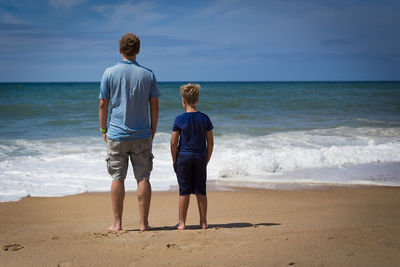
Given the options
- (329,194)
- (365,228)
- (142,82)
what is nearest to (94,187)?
(142,82)

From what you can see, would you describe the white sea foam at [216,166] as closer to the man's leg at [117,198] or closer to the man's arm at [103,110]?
the man's leg at [117,198]

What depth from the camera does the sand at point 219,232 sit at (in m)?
2.67

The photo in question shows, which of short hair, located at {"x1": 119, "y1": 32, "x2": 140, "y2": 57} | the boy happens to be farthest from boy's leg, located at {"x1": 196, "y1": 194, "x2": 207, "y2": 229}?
short hair, located at {"x1": 119, "y1": 32, "x2": 140, "y2": 57}

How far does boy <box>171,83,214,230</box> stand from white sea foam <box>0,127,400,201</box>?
2412 millimetres

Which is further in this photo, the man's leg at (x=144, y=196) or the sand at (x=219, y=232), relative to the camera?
the man's leg at (x=144, y=196)

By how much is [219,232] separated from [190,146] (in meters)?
0.83

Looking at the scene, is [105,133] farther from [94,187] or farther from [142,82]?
[94,187]

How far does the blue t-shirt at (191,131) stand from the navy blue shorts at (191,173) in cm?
7

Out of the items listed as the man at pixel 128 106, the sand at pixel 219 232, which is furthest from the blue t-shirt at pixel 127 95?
the sand at pixel 219 232

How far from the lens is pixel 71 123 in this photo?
1457 cm

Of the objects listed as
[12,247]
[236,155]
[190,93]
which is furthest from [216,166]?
[12,247]

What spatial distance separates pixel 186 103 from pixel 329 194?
3059 mm

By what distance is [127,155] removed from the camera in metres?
3.50

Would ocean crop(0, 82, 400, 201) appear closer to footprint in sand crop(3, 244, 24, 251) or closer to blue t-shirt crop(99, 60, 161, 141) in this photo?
footprint in sand crop(3, 244, 24, 251)
